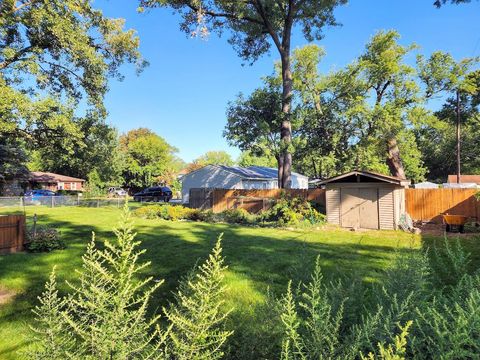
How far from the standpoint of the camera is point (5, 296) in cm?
586

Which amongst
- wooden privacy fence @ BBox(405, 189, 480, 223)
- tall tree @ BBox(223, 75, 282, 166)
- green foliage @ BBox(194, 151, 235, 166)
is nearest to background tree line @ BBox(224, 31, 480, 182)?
tall tree @ BBox(223, 75, 282, 166)

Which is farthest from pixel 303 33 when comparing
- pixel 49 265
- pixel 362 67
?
pixel 49 265

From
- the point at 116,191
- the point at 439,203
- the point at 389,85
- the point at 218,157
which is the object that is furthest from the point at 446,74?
the point at 218,157

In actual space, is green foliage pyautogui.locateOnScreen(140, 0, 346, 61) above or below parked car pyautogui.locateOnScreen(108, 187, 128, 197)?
above

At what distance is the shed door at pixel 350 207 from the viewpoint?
15.6 m

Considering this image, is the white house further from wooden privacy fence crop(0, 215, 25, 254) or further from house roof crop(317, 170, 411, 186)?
wooden privacy fence crop(0, 215, 25, 254)

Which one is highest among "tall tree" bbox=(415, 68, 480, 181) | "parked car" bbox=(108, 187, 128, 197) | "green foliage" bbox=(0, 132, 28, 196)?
"tall tree" bbox=(415, 68, 480, 181)

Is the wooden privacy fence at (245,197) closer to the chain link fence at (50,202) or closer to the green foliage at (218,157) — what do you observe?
the chain link fence at (50,202)

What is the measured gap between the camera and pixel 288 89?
1991 cm

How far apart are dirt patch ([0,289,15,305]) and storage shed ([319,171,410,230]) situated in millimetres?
13673

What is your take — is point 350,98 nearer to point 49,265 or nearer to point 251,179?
point 251,179

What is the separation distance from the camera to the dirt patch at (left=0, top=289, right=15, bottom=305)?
5.61 m

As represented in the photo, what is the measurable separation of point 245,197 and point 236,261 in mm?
12325

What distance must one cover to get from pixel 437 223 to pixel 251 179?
48.8 ft
